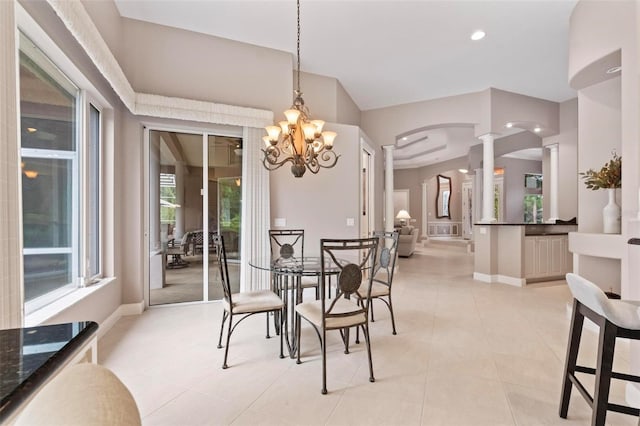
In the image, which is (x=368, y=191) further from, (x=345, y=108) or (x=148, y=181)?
(x=148, y=181)

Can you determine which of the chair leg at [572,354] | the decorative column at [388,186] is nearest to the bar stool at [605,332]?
the chair leg at [572,354]

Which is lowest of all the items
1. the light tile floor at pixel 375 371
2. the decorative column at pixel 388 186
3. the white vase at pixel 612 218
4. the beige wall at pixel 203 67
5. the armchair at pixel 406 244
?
the light tile floor at pixel 375 371

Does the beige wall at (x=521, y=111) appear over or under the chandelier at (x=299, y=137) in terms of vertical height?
over

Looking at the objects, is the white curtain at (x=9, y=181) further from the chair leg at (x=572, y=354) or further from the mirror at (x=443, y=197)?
the mirror at (x=443, y=197)

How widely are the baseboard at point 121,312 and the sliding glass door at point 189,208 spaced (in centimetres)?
26

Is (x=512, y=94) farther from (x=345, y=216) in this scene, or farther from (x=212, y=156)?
(x=212, y=156)

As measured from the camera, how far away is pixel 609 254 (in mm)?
2914

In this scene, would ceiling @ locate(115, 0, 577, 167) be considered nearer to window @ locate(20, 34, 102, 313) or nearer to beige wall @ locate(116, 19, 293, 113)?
beige wall @ locate(116, 19, 293, 113)

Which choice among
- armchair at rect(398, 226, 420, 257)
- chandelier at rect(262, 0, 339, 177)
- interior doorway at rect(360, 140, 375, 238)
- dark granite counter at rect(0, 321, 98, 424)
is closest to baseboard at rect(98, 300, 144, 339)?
Result: chandelier at rect(262, 0, 339, 177)

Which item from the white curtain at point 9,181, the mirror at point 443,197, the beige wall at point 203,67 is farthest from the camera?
the mirror at point 443,197

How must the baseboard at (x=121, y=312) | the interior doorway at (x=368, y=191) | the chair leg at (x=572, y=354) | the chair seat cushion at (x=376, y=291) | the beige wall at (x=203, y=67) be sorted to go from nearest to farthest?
1. the chair leg at (x=572, y=354)
2. the chair seat cushion at (x=376, y=291)
3. the baseboard at (x=121, y=312)
4. the beige wall at (x=203, y=67)
5. the interior doorway at (x=368, y=191)

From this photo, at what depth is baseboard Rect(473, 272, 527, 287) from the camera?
17.2ft

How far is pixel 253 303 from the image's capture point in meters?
2.60

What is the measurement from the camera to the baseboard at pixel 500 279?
5.25 meters
